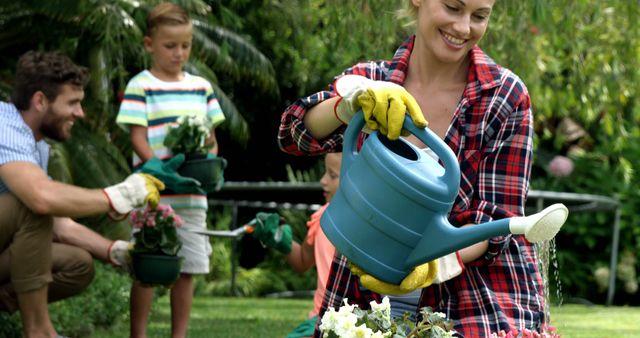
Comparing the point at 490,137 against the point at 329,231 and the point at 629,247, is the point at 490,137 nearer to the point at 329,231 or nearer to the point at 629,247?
the point at 329,231

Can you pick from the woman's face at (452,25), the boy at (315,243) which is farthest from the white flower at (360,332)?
the boy at (315,243)

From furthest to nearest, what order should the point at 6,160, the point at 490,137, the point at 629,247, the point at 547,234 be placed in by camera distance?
the point at 629,247
the point at 6,160
the point at 490,137
the point at 547,234

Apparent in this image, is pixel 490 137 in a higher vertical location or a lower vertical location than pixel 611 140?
higher

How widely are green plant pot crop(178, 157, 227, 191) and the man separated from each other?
338 millimetres

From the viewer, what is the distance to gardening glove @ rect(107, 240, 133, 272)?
5.27m

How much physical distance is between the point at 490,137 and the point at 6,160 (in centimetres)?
245

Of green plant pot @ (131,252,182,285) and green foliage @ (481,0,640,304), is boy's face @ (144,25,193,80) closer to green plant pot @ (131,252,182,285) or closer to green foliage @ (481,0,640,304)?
green plant pot @ (131,252,182,285)

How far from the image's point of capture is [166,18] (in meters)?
5.70

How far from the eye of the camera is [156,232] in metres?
5.18

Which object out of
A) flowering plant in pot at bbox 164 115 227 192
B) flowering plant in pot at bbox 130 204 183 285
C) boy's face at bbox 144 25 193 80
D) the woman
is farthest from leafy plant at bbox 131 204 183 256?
the woman

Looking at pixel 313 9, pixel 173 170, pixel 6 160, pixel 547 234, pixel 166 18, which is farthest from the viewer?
pixel 313 9

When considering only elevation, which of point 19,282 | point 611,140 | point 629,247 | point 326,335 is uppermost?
point 326,335

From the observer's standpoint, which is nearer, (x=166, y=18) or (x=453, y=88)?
(x=453, y=88)

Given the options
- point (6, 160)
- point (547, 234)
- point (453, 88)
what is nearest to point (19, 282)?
point (6, 160)
